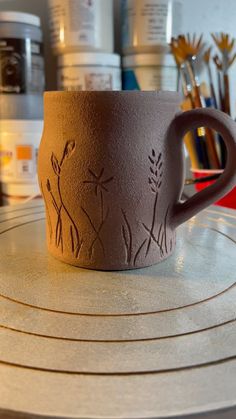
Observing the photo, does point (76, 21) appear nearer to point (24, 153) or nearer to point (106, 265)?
point (24, 153)

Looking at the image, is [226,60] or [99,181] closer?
[99,181]

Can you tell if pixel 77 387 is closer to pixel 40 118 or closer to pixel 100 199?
pixel 100 199

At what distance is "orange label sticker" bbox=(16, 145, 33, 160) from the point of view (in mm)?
602

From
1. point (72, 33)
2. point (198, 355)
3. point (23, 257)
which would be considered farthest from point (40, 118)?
point (198, 355)

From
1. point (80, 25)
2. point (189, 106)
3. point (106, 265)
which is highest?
point (80, 25)

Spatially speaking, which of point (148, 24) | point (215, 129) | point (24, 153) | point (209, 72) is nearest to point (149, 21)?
point (148, 24)

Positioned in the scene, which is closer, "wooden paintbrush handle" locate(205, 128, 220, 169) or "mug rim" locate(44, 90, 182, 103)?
"mug rim" locate(44, 90, 182, 103)

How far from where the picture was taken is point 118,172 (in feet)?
0.87

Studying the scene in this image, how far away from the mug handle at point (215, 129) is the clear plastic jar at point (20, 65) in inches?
14.8

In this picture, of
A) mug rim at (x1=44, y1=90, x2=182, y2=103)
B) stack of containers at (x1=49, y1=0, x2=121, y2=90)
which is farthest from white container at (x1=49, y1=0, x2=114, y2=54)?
mug rim at (x1=44, y1=90, x2=182, y2=103)

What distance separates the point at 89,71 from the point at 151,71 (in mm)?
85

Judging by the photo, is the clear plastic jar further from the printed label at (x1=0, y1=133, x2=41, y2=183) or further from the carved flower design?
the carved flower design

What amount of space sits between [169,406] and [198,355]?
0.04 m

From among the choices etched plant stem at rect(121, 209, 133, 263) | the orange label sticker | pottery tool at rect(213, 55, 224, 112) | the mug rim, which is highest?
pottery tool at rect(213, 55, 224, 112)
